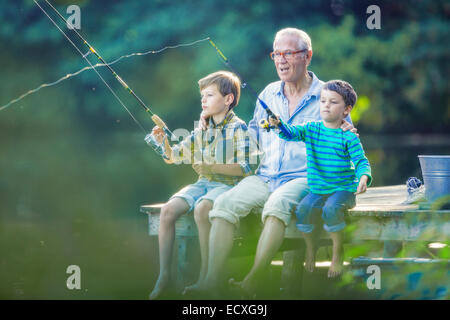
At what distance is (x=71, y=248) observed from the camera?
5.55 meters

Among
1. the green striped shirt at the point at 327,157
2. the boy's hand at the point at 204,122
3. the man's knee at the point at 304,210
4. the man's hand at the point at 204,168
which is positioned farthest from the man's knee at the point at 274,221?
the boy's hand at the point at 204,122

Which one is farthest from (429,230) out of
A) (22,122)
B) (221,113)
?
(22,122)

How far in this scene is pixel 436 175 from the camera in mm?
3412

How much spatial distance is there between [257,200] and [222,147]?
0.99 ft

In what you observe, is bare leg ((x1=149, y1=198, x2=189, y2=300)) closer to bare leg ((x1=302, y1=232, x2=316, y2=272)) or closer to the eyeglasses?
bare leg ((x1=302, y1=232, x2=316, y2=272))

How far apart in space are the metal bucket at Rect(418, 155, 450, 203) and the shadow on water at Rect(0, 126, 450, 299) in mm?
1551

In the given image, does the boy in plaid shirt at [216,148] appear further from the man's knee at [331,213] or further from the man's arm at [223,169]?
the man's knee at [331,213]

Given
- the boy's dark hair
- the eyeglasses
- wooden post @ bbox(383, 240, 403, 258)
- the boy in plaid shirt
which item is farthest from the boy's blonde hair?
wooden post @ bbox(383, 240, 403, 258)

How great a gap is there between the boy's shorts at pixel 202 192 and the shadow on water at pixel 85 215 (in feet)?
2.27

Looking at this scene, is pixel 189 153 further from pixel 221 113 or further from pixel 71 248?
pixel 71 248

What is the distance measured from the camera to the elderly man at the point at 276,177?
323cm

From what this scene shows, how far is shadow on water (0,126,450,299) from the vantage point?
4414mm

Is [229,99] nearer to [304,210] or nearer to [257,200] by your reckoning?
[257,200]

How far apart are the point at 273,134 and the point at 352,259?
885mm
